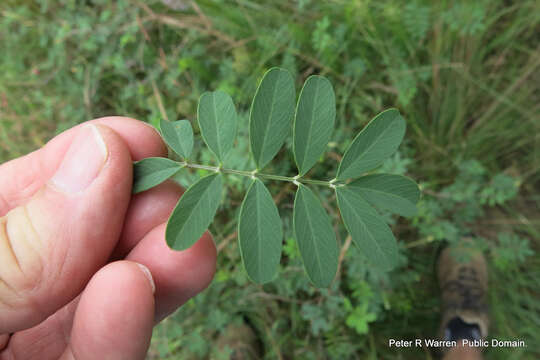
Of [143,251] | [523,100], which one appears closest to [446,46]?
[523,100]

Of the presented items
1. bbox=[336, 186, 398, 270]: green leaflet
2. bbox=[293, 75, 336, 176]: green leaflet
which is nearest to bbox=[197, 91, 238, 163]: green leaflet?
bbox=[293, 75, 336, 176]: green leaflet

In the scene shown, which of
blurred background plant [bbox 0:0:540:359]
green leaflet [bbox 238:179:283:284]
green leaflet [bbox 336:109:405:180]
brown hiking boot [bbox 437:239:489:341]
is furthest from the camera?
brown hiking boot [bbox 437:239:489:341]

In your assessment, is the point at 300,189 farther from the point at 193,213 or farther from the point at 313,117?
the point at 193,213

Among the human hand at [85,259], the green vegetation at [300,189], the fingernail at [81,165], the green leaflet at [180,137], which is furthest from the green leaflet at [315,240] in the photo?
the fingernail at [81,165]

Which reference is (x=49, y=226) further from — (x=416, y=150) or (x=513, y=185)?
(x=513, y=185)

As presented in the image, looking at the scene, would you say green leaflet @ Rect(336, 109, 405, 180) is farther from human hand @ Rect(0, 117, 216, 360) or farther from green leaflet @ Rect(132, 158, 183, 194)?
human hand @ Rect(0, 117, 216, 360)

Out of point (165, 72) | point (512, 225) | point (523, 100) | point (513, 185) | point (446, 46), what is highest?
point (446, 46)
